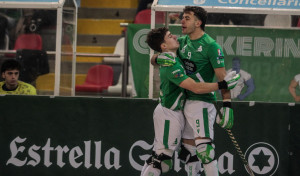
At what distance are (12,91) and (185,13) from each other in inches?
144

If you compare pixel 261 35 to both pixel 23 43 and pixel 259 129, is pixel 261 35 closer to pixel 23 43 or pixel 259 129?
pixel 259 129

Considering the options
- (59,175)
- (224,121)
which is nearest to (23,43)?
(59,175)

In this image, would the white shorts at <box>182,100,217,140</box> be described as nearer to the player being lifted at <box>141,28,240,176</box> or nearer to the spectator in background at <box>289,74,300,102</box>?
the player being lifted at <box>141,28,240,176</box>

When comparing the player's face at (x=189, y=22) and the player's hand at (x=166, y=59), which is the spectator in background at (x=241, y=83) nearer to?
the player's face at (x=189, y=22)

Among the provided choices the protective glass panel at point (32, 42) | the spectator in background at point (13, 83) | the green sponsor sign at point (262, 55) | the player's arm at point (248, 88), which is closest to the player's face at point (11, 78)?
the spectator in background at point (13, 83)

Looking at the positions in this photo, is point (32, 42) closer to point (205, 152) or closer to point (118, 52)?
→ point (118, 52)

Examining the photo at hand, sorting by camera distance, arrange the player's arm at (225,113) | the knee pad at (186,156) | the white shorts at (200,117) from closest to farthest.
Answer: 1. the player's arm at (225,113)
2. the white shorts at (200,117)
3. the knee pad at (186,156)

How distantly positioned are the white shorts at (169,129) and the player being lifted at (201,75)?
12cm

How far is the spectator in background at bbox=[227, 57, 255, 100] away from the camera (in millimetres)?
11266

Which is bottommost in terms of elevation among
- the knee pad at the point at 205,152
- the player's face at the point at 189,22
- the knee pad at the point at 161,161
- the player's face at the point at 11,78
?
the knee pad at the point at 161,161

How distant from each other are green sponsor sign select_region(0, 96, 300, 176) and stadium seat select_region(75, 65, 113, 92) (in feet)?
9.94

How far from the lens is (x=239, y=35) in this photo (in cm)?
1148

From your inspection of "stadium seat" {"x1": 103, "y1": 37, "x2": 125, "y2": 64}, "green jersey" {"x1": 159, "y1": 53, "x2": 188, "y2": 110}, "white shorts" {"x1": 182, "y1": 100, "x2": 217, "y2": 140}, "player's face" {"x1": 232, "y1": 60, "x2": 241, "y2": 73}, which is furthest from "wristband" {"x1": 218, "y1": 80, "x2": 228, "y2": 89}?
"stadium seat" {"x1": 103, "y1": 37, "x2": 125, "y2": 64}

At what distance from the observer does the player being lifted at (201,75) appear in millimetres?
8453
